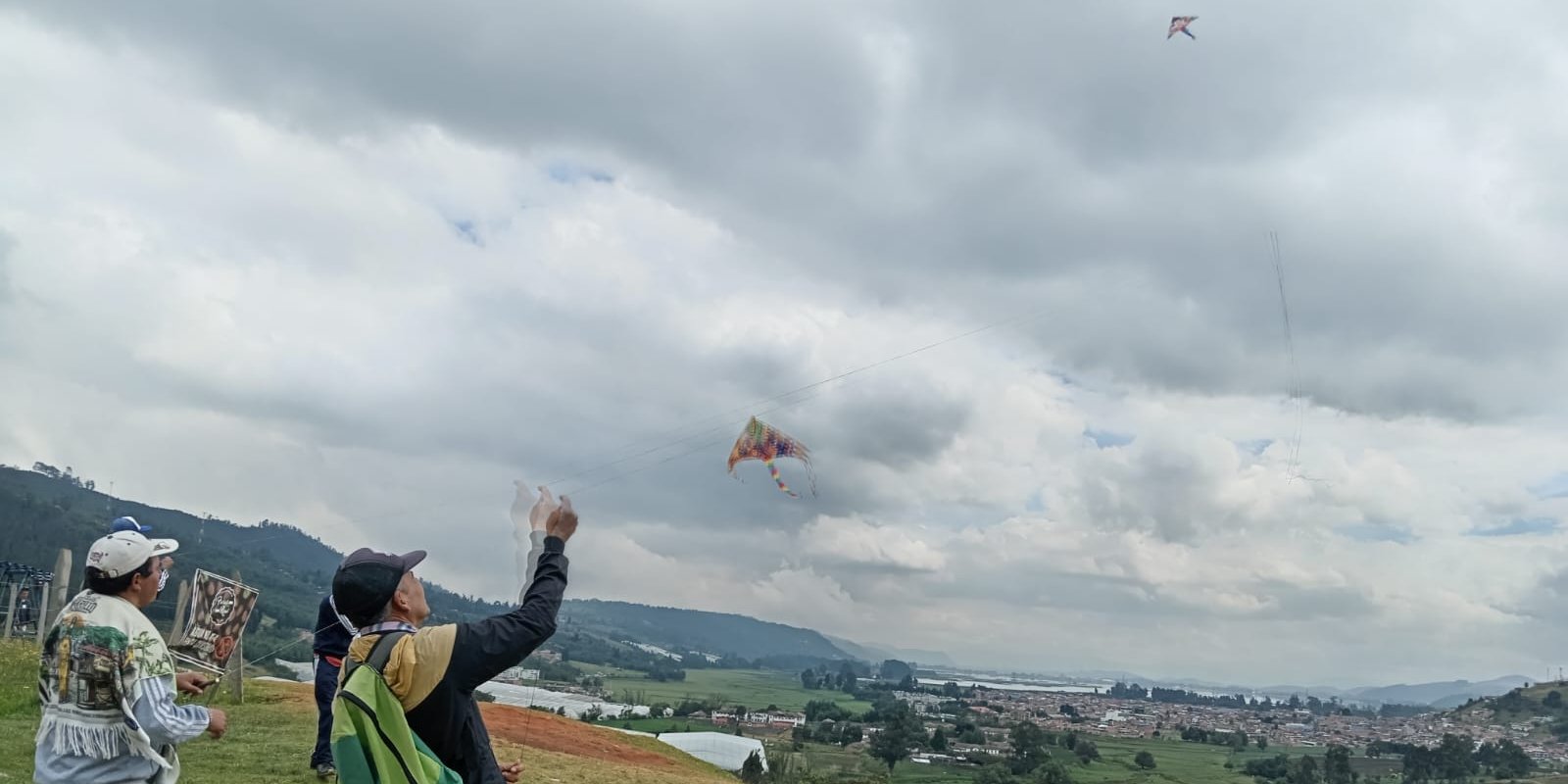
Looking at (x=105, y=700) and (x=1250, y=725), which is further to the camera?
(x=1250, y=725)

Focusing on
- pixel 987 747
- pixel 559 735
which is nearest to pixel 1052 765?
pixel 987 747

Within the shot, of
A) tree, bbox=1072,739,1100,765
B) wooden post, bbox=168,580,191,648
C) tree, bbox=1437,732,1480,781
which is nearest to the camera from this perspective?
wooden post, bbox=168,580,191,648

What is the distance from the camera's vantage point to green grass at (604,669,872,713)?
73438mm

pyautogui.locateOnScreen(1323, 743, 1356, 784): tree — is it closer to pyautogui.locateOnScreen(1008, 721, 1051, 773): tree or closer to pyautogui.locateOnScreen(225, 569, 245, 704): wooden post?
pyautogui.locateOnScreen(1008, 721, 1051, 773): tree

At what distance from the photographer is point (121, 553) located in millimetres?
4605

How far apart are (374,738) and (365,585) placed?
634 millimetres

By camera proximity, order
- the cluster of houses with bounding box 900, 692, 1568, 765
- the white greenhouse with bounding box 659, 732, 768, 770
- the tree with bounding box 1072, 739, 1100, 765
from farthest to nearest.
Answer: the cluster of houses with bounding box 900, 692, 1568, 765 < the tree with bounding box 1072, 739, 1100, 765 < the white greenhouse with bounding box 659, 732, 768, 770

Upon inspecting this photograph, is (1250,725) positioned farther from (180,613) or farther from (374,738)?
(374,738)

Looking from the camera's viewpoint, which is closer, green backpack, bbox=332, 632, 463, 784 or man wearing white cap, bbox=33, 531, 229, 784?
green backpack, bbox=332, 632, 463, 784

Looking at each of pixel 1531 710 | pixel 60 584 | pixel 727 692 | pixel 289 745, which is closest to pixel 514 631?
pixel 289 745

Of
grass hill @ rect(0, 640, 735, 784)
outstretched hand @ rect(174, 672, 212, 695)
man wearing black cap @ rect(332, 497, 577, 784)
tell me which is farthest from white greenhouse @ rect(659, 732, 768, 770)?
man wearing black cap @ rect(332, 497, 577, 784)

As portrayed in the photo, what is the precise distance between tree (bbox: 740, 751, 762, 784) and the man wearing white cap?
2486 centimetres

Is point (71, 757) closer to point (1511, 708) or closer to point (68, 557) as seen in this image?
point (68, 557)

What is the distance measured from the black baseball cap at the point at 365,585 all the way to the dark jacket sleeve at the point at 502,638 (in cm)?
47
